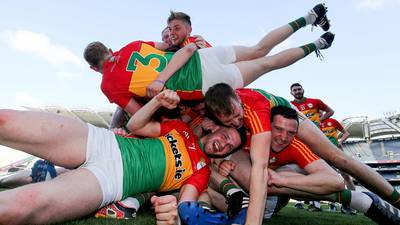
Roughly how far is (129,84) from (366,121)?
37299mm

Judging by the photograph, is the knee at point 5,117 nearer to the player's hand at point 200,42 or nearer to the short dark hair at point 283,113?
the short dark hair at point 283,113

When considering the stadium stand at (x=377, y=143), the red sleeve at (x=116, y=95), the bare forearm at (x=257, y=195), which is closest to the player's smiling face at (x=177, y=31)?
the red sleeve at (x=116, y=95)

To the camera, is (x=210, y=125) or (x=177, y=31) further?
(x=177, y=31)

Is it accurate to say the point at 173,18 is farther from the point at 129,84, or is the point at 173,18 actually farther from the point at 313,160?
the point at 313,160

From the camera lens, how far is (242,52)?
4215 millimetres

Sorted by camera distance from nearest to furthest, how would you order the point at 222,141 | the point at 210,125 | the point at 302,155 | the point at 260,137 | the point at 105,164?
1. the point at 105,164
2. the point at 260,137
3. the point at 222,141
4. the point at 210,125
5. the point at 302,155

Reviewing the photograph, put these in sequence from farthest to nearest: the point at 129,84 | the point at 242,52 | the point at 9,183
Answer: the point at 9,183 → the point at 242,52 → the point at 129,84

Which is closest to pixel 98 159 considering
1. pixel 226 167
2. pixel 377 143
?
pixel 226 167

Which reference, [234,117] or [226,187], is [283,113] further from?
[226,187]

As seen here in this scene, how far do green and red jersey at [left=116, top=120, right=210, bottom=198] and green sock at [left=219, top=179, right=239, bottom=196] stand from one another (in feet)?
0.49

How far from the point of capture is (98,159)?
105 inches

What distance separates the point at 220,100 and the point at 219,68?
3.21 ft

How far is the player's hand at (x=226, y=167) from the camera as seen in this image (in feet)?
10.9

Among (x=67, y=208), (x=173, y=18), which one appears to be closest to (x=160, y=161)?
(x=67, y=208)
